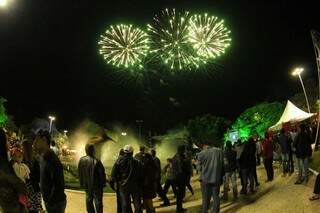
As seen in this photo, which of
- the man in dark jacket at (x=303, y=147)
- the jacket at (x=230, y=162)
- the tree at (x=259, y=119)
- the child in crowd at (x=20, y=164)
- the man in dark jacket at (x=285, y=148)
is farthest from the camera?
the tree at (x=259, y=119)

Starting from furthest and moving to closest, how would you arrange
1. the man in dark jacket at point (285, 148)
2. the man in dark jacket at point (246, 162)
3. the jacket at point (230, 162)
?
1. the man in dark jacket at point (285, 148)
2. the man in dark jacket at point (246, 162)
3. the jacket at point (230, 162)

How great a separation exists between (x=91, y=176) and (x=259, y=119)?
67.1 meters

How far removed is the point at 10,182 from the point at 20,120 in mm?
78169

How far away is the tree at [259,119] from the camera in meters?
72.2

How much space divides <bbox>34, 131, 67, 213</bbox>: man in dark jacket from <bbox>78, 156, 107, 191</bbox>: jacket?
10.5 ft

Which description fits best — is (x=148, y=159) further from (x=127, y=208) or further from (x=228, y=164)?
(x=228, y=164)

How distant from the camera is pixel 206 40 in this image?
95.6ft

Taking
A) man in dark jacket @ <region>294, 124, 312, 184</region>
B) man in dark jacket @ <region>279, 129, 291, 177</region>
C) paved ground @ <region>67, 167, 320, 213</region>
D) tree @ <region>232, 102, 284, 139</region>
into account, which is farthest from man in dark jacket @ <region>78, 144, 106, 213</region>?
tree @ <region>232, 102, 284, 139</region>

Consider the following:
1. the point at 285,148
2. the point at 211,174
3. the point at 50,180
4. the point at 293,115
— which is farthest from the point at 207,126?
the point at 50,180

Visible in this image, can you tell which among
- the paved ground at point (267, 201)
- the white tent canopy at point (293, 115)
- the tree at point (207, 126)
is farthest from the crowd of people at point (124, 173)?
the tree at point (207, 126)

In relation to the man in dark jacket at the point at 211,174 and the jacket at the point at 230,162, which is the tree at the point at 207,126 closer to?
the jacket at the point at 230,162

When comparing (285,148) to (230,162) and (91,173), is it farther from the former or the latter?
(91,173)

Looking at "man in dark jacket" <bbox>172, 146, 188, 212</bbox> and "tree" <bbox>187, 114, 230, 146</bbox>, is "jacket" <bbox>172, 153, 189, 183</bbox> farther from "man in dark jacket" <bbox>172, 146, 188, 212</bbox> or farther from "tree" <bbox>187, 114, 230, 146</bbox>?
"tree" <bbox>187, 114, 230, 146</bbox>

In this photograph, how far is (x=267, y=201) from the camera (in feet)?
46.8
